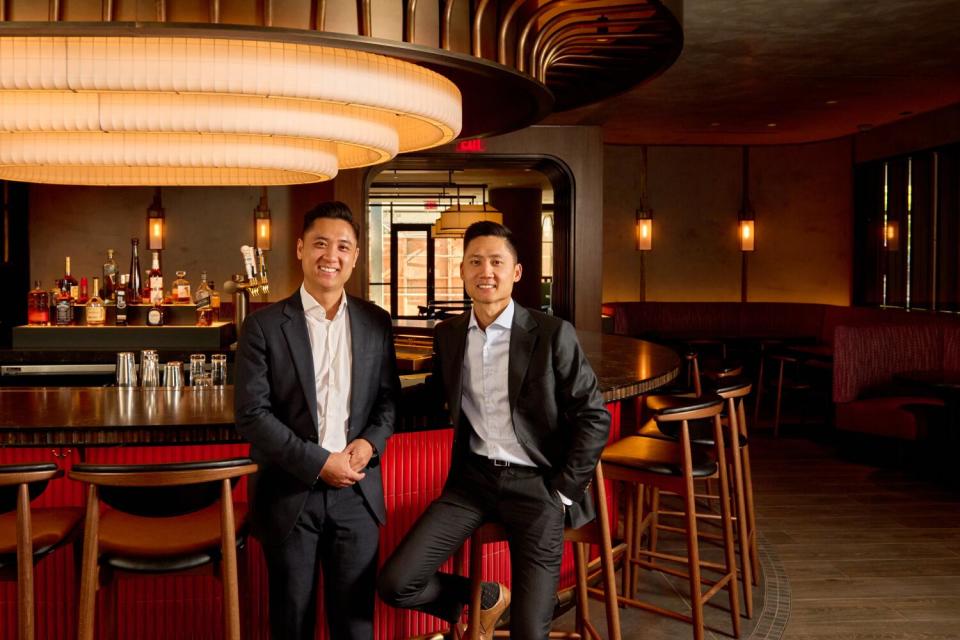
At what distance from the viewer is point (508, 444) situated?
260 centimetres

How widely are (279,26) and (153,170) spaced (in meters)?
1.50

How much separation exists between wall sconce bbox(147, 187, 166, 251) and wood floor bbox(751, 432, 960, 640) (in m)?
6.29

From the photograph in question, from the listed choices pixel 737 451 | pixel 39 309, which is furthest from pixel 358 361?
pixel 39 309

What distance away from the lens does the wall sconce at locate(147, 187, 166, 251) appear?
9.16m

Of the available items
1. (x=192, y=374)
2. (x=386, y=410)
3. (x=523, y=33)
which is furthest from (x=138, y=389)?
(x=523, y=33)

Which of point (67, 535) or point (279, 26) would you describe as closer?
point (279, 26)

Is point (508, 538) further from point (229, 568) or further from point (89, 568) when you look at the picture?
point (89, 568)

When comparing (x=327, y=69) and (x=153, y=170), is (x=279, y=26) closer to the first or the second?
(x=327, y=69)

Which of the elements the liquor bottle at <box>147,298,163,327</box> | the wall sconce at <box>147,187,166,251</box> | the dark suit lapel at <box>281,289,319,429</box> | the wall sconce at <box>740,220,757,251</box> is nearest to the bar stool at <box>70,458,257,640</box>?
the dark suit lapel at <box>281,289,319,429</box>

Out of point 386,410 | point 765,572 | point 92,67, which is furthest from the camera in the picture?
point 765,572

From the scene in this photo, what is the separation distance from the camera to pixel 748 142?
1097 cm

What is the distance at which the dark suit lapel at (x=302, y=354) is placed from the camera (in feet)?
7.97

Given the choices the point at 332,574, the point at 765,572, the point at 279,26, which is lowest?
the point at 765,572

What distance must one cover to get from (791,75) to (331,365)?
6.10 meters
